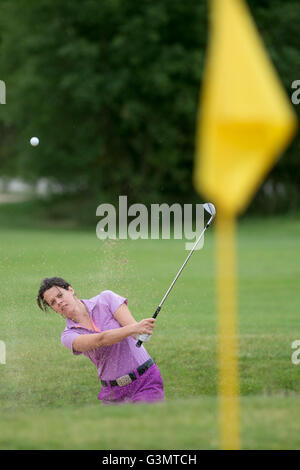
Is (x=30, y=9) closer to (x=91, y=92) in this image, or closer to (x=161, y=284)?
(x=91, y=92)

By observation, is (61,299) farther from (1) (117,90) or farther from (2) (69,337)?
(1) (117,90)

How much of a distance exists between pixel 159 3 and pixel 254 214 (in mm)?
8417

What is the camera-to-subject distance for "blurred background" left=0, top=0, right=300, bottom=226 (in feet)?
101

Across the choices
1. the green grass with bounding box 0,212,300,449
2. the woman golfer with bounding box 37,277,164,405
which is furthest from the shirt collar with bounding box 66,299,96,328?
the green grass with bounding box 0,212,300,449

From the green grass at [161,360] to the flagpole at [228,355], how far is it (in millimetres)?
89

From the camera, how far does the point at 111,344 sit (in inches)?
224

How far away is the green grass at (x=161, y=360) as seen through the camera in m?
4.61

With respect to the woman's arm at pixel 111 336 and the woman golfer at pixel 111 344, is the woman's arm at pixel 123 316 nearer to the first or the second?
the woman golfer at pixel 111 344

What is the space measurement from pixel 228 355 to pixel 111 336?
2514 millimetres

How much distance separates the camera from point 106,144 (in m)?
33.2

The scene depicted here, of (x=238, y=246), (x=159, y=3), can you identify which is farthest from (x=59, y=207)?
(x=238, y=246)

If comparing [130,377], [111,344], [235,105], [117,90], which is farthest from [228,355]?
[117,90]

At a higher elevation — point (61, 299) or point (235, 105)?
point (235, 105)

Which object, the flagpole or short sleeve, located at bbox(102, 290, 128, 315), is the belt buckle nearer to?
short sleeve, located at bbox(102, 290, 128, 315)
